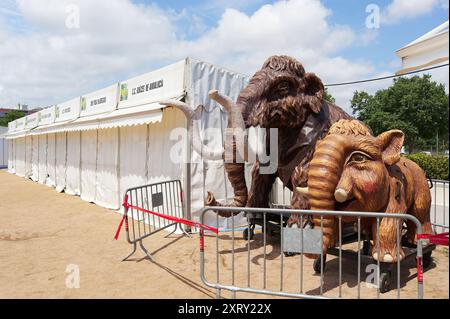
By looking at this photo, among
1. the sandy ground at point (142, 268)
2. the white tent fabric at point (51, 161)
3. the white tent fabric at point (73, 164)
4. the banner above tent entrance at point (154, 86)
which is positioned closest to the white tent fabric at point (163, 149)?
the banner above tent entrance at point (154, 86)

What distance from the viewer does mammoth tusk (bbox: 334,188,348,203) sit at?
3.22 meters

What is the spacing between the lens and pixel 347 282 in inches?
153

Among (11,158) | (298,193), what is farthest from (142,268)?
(11,158)

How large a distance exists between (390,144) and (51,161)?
14422 mm

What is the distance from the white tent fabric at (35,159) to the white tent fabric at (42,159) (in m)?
0.69

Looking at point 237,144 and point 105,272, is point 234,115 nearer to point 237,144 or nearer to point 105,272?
point 237,144

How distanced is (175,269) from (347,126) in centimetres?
286

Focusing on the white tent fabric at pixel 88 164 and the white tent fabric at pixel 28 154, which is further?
the white tent fabric at pixel 28 154

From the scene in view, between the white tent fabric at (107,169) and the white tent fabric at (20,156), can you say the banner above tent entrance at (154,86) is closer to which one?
the white tent fabric at (107,169)

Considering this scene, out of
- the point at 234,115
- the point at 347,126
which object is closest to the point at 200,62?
the point at 234,115

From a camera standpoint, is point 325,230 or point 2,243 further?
point 2,243

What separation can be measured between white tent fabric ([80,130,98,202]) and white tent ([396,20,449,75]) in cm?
877

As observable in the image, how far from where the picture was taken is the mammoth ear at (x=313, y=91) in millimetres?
4516
